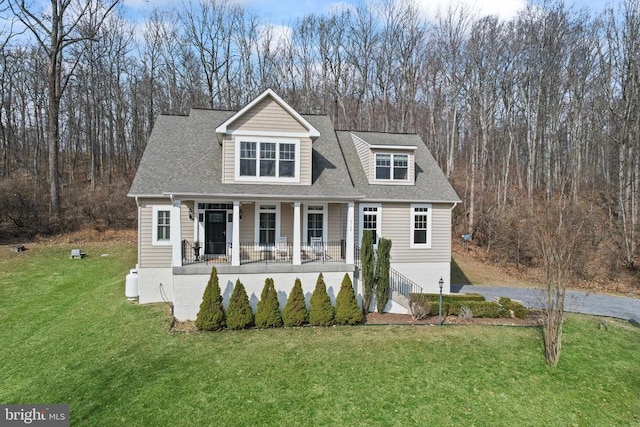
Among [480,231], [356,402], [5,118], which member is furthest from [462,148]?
[5,118]

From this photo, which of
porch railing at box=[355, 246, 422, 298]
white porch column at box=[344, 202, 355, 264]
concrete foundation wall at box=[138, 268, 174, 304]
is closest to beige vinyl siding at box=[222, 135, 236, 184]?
concrete foundation wall at box=[138, 268, 174, 304]

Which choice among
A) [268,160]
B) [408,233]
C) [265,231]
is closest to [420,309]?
[408,233]

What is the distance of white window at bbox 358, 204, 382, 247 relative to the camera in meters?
14.8

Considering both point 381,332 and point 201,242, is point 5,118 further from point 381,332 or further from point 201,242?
point 381,332

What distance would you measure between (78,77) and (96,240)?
17.1m

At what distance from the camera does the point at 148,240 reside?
42.8ft

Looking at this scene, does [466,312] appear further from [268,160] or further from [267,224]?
[268,160]

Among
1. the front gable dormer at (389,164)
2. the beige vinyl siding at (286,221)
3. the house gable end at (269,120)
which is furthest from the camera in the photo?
the front gable dormer at (389,164)

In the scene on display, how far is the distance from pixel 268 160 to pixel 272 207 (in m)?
1.93

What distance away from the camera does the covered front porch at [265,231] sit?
1300cm

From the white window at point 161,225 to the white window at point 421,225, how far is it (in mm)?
9946

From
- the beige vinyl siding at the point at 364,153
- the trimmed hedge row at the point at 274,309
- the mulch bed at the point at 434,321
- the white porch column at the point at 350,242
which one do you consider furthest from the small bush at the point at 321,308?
the beige vinyl siding at the point at 364,153

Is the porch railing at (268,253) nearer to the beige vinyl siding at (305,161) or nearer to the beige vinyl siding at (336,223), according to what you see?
the beige vinyl siding at (336,223)

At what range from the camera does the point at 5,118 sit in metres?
33.1
